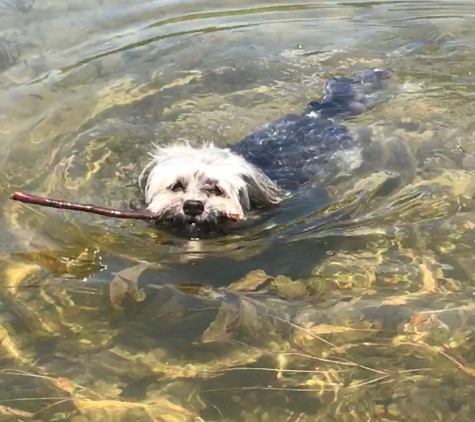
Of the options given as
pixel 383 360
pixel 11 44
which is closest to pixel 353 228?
pixel 383 360

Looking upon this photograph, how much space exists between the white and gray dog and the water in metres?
0.18

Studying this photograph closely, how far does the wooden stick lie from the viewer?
4027 mm

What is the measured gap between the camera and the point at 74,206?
14.1 ft

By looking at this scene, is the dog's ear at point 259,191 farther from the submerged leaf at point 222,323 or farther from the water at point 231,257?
the submerged leaf at point 222,323

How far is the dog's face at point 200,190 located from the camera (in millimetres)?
4988

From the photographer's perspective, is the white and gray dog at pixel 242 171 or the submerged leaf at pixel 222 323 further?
the white and gray dog at pixel 242 171

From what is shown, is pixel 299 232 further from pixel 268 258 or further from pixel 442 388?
pixel 442 388

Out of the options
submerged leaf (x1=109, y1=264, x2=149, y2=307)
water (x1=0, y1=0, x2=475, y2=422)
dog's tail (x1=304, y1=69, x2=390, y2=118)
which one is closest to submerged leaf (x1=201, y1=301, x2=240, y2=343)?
water (x1=0, y1=0, x2=475, y2=422)

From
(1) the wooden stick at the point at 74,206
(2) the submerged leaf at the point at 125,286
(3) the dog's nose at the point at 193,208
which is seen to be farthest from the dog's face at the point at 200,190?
(2) the submerged leaf at the point at 125,286

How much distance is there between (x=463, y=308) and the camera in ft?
14.0

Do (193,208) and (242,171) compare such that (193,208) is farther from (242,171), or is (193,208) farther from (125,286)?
(125,286)

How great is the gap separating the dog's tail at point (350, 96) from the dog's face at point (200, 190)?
186cm

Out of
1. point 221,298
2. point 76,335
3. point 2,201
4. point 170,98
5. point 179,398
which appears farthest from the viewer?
point 170,98

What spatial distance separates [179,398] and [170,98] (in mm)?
4554
